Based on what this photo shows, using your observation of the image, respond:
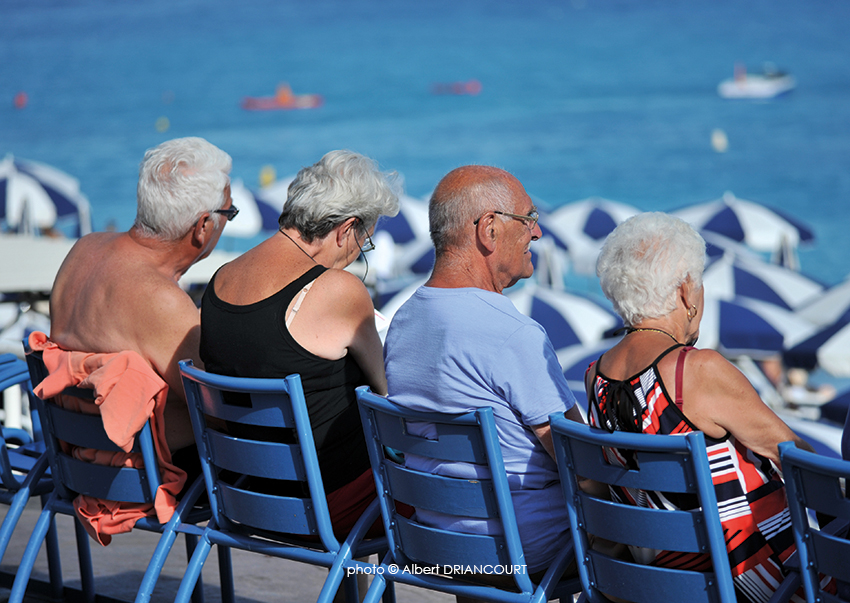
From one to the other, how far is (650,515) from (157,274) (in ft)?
4.26

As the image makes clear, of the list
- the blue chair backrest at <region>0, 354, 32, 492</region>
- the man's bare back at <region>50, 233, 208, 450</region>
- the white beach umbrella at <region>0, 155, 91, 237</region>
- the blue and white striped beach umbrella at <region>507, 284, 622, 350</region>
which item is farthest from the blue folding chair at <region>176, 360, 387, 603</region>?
the white beach umbrella at <region>0, 155, 91, 237</region>

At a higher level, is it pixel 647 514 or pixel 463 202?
pixel 463 202

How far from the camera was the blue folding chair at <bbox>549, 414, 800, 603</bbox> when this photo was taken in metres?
1.36

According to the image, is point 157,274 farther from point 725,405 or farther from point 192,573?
point 725,405

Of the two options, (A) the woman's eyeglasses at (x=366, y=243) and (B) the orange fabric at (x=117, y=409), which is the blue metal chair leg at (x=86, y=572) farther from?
(A) the woman's eyeglasses at (x=366, y=243)

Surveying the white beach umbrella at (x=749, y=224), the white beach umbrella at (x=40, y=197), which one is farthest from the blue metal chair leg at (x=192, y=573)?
the white beach umbrella at (x=40, y=197)

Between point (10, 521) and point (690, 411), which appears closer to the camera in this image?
point (690, 411)

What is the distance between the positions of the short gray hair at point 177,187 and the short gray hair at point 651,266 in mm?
1005

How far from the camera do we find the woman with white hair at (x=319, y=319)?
1.90 m

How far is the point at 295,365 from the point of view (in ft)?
6.19

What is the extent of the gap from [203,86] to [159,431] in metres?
67.8

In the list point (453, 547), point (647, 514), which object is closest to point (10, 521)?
point (453, 547)

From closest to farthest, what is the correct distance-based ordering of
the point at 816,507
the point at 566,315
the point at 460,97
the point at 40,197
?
the point at 816,507
the point at 566,315
the point at 40,197
the point at 460,97

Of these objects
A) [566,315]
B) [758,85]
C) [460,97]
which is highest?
[566,315]
